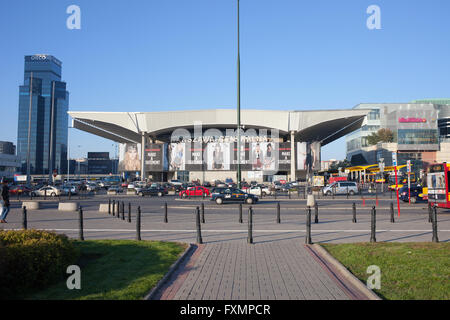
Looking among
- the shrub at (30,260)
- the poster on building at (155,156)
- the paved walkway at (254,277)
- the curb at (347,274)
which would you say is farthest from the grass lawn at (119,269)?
the poster on building at (155,156)

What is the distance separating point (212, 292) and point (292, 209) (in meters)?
19.0

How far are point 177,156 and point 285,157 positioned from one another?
25.5m

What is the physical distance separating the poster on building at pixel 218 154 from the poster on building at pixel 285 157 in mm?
11839

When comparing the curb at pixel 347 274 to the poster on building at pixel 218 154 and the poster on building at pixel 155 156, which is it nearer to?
the poster on building at pixel 218 154

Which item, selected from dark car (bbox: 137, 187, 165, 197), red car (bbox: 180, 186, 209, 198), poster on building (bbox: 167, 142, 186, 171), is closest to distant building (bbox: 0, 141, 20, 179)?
poster on building (bbox: 167, 142, 186, 171)

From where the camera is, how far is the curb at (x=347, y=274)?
242 inches

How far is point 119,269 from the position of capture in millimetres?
7707

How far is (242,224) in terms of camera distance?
53.4ft

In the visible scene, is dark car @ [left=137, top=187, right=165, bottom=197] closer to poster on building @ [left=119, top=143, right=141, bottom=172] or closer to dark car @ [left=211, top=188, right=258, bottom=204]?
dark car @ [left=211, top=188, right=258, bottom=204]

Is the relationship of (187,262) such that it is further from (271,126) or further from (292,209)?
(271,126)

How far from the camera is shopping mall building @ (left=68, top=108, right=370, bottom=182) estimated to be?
81562mm

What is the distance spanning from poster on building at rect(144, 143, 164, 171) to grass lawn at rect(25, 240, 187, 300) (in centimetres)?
7604

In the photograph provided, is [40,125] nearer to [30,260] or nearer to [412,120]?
[412,120]
